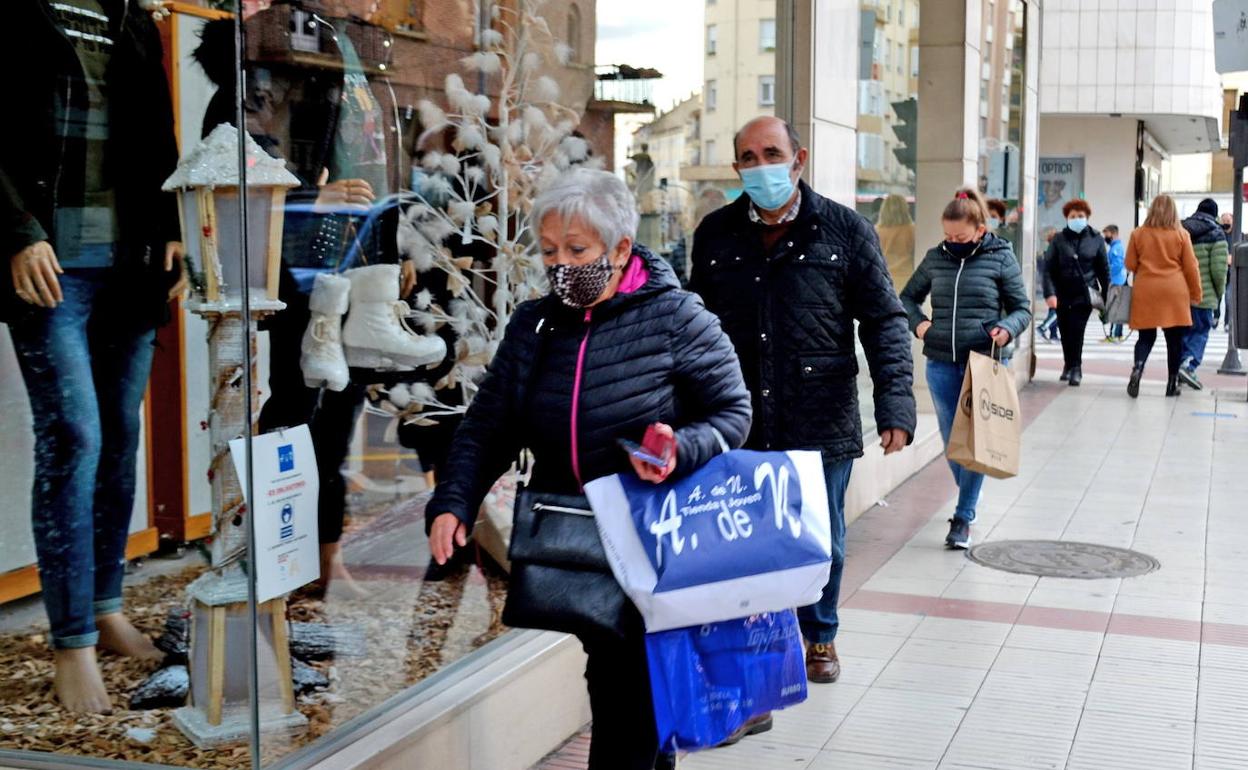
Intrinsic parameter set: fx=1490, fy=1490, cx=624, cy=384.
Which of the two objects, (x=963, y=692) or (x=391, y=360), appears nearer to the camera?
(x=391, y=360)

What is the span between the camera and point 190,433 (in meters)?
3.77

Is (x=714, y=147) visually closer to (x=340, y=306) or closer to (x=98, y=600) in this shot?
(x=340, y=306)

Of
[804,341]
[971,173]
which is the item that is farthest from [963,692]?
[971,173]

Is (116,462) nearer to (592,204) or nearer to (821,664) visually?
(592,204)

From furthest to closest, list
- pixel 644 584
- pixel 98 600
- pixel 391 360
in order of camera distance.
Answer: pixel 391 360
pixel 98 600
pixel 644 584

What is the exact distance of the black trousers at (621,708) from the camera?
11.3 feet

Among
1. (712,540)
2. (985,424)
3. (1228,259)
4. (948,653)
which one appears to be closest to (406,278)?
(712,540)

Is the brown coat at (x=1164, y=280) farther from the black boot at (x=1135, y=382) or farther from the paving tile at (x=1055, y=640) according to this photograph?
the paving tile at (x=1055, y=640)

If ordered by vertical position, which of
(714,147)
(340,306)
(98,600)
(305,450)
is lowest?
(98,600)

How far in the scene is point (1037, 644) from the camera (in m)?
5.95

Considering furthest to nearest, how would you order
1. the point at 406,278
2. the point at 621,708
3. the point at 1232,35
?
the point at 1232,35, the point at 406,278, the point at 621,708

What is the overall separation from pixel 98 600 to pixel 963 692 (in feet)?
9.88

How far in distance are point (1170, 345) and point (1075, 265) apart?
1323 millimetres

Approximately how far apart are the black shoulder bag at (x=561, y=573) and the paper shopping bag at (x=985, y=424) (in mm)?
4245
